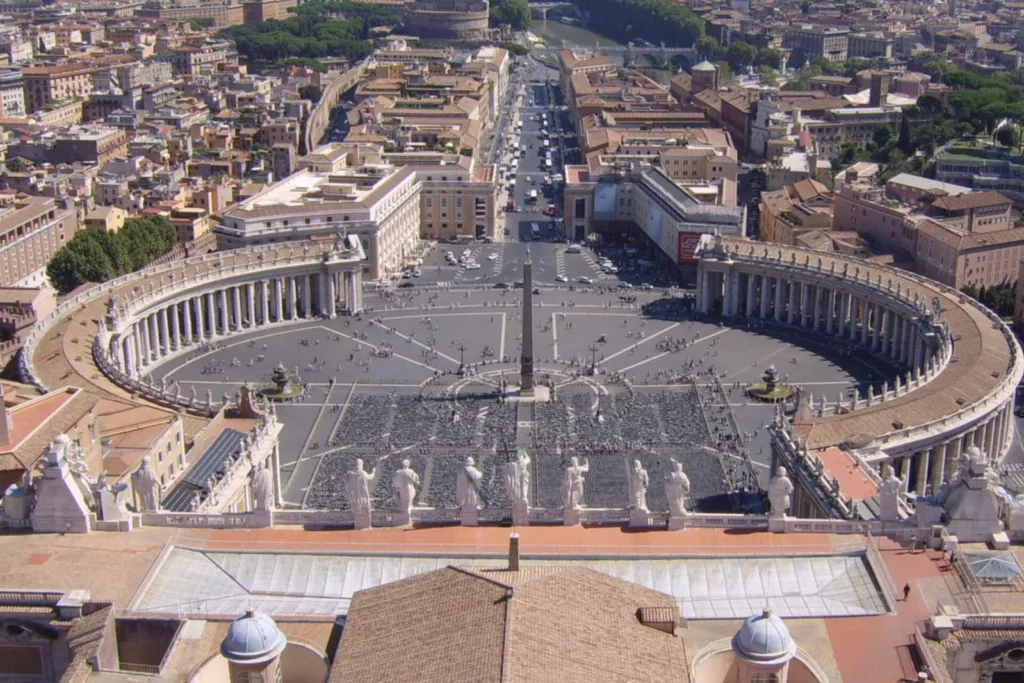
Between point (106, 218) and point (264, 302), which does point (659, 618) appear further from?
point (106, 218)

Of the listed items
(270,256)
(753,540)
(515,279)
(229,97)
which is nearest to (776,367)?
(515,279)

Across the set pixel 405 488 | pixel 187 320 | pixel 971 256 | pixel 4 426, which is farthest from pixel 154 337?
pixel 971 256

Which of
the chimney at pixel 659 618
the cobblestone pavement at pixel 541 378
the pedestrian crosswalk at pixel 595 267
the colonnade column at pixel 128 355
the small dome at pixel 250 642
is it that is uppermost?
the small dome at pixel 250 642

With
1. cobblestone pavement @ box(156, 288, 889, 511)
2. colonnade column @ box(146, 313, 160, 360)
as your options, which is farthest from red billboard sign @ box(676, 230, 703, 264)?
colonnade column @ box(146, 313, 160, 360)

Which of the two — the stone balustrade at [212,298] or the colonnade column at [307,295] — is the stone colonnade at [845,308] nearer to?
the stone balustrade at [212,298]

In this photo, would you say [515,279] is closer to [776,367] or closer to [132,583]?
[776,367]

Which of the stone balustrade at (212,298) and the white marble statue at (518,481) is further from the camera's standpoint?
the stone balustrade at (212,298)

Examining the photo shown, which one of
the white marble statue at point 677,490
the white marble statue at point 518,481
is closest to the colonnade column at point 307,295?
the white marble statue at point 518,481
